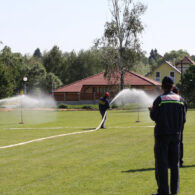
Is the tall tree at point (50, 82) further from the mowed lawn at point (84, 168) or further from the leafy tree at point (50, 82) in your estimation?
the mowed lawn at point (84, 168)

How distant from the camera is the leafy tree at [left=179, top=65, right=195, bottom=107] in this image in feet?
218

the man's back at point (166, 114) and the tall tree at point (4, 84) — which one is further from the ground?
the tall tree at point (4, 84)

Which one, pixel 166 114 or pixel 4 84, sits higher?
pixel 4 84

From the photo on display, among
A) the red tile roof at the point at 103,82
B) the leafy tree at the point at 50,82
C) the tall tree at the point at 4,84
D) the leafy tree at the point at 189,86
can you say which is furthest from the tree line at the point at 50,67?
the leafy tree at the point at 189,86

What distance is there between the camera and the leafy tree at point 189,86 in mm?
66350

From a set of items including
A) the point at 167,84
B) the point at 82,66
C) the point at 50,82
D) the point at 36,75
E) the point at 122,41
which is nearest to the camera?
the point at 167,84

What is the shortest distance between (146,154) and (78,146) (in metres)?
3.26

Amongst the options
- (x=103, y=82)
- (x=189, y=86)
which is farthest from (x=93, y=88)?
(x=189, y=86)

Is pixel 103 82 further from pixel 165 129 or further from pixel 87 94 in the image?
pixel 165 129

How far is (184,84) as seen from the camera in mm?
67875

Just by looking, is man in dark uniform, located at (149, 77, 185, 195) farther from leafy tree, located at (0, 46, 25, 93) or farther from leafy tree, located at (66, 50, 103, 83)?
leafy tree, located at (66, 50, 103, 83)

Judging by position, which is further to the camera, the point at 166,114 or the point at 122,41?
the point at 122,41

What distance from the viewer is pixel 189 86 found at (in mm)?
66938

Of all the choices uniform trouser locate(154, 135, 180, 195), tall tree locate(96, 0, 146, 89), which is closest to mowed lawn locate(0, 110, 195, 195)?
uniform trouser locate(154, 135, 180, 195)
